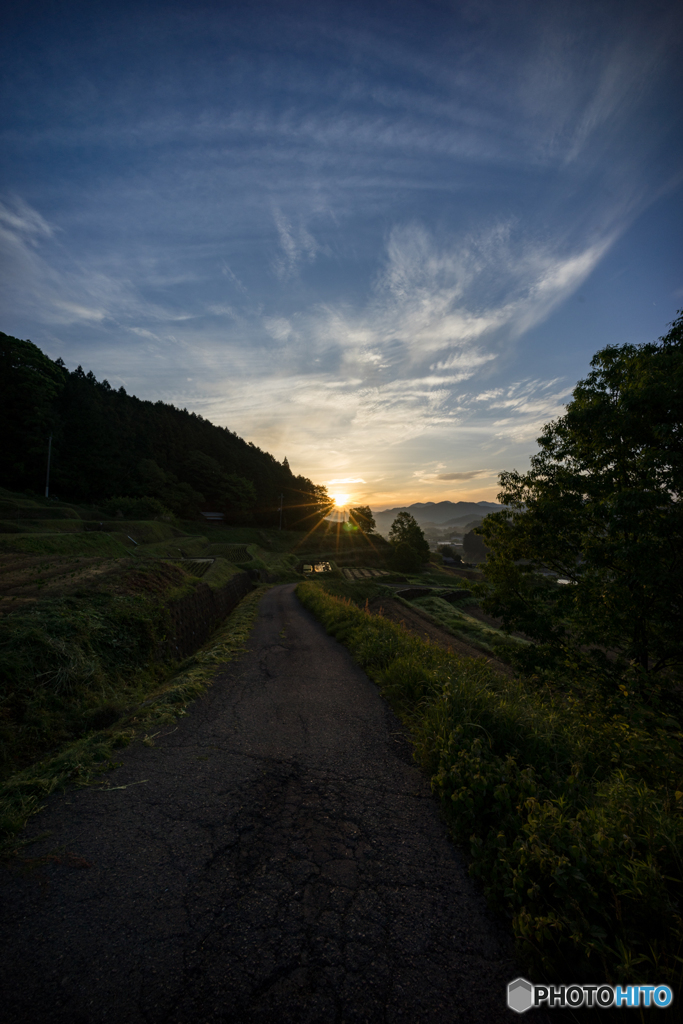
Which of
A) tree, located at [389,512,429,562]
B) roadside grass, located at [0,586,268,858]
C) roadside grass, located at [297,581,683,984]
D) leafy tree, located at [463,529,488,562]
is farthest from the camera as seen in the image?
leafy tree, located at [463,529,488,562]

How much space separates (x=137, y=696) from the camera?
683cm

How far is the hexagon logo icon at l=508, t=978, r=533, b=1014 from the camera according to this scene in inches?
85.9

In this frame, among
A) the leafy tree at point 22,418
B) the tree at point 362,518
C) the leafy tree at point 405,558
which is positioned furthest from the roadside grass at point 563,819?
the tree at point 362,518

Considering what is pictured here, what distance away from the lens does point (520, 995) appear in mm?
2232

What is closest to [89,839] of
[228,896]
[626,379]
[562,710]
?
[228,896]

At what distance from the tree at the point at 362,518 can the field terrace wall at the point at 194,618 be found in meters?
65.6

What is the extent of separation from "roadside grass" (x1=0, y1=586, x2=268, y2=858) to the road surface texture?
0.79ft

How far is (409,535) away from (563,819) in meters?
59.9

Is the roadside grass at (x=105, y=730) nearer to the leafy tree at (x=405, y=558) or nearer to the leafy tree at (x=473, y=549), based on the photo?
the leafy tree at (x=405, y=558)

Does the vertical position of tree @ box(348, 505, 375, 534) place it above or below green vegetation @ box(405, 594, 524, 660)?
above

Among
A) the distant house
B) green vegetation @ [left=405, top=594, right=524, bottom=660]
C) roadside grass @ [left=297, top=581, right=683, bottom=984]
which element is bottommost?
green vegetation @ [left=405, top=594, right=524, bottom=660]

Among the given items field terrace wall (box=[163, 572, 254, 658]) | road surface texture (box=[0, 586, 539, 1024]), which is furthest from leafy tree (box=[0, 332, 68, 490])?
road surface texture (box=[0, 586, 539, 1024])

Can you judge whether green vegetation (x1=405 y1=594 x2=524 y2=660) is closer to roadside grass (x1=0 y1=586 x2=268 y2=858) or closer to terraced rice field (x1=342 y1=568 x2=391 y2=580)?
terraced rice field (x1=342 y1=568 x2=391 y2=580)

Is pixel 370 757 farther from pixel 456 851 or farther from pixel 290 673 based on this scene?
pixel 290 673
